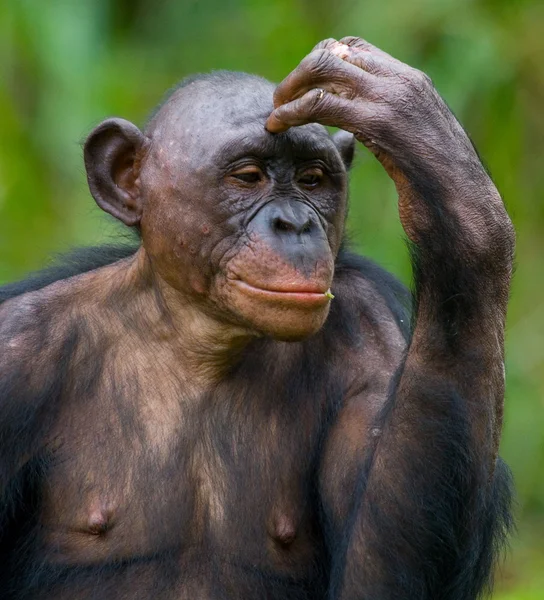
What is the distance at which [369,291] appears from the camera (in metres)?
5.51

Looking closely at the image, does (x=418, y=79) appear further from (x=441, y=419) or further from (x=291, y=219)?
(x=441, y=419)

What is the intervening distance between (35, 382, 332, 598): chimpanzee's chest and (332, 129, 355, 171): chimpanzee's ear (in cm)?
108

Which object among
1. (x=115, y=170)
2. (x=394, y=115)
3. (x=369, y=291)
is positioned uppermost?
(x=394, y=115)

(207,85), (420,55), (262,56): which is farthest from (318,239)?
(262,56)

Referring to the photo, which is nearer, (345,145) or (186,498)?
(186,498)

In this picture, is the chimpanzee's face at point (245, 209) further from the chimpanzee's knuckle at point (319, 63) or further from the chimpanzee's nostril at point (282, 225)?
the chimpanzee's knuckle at point (319, 63)

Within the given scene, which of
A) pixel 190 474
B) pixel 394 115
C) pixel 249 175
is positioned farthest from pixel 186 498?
pixel 394 115

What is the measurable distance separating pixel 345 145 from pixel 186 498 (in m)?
1.55

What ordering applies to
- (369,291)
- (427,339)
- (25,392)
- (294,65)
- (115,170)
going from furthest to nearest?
(294,65)
(369,291)
(115,170)
(25,392)
(427,339)

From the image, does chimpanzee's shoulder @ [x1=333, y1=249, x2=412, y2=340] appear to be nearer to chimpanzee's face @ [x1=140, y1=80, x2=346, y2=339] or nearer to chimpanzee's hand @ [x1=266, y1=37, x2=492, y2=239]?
chimpanzee's face @ [x1=140, y1=80, x2=346, y2=339]

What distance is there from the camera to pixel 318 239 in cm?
471

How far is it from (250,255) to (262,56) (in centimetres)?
565

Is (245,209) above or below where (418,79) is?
below

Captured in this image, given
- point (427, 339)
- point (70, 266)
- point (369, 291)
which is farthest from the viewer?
point (70, 266)
